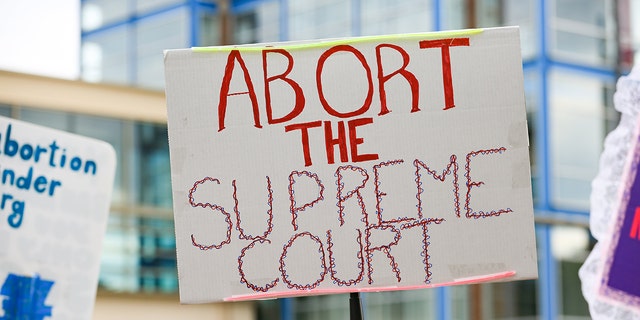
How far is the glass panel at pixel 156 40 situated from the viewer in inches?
1055

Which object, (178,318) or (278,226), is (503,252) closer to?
(278,226)

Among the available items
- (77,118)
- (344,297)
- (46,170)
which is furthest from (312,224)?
(344,297)

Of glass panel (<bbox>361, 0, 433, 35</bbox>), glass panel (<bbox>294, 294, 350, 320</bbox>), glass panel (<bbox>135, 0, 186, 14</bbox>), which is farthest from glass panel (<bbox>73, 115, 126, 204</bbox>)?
glass panel (<bbox>135, 0, 186, 14</bbox>)

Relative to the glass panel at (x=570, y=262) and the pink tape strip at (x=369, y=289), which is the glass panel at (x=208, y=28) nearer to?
the glass panel at (x=570, y=262)

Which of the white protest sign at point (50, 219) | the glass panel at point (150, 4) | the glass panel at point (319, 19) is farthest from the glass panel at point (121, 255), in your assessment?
the white protest sign at point (50, 219)

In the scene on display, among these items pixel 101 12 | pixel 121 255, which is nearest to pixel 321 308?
pixel 121 255

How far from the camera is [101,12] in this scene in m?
29.1

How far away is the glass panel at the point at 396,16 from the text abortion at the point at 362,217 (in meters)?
17.0

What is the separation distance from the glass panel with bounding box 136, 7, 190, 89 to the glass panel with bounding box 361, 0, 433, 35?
15.7 feet

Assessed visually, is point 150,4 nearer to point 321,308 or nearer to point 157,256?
point 321,308

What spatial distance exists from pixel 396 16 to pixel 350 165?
1792 cm

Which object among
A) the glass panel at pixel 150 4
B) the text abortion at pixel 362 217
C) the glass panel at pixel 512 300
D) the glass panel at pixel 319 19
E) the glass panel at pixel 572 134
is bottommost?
the glass panel at pixel 512 300

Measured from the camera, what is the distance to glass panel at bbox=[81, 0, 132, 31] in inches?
1126

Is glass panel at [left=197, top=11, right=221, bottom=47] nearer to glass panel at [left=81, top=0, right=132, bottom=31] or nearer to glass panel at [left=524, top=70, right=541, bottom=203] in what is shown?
glass panel at [left=81, top=0, right=132, bottom=31]
